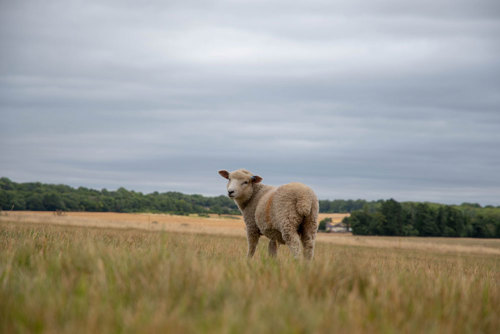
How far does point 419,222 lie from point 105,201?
5592cm

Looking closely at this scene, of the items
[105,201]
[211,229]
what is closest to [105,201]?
[105,201]

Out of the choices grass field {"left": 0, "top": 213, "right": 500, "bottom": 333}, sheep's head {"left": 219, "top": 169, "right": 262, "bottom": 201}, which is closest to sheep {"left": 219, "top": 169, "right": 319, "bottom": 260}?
sheep's head {"left": 219, "top": 169, "right": 262, "bottom": 201}

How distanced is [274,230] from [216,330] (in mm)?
7283

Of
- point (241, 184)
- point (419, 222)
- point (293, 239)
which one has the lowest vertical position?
point (419, 222)

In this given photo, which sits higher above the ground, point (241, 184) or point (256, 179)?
point (256, 179)

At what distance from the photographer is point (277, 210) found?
9.59m

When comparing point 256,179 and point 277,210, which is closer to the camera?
point 277,210

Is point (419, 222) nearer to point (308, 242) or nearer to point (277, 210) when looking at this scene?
point (308, 242)

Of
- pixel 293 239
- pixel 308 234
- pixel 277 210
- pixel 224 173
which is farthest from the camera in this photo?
pixel 224 173

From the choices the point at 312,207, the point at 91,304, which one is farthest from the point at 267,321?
the point at 312,207

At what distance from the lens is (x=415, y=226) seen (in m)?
81.5

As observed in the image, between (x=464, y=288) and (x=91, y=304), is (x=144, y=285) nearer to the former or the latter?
(x=91, y=304)

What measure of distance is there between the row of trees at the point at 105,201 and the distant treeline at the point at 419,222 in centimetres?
2245

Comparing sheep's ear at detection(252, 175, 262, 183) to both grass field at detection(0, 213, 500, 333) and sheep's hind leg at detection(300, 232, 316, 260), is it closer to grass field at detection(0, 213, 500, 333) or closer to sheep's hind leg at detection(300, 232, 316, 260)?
sheep's hind leg at detection(300, 232, 316, 260)
